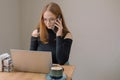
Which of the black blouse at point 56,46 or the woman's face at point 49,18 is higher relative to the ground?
the woman's face at point 49,18

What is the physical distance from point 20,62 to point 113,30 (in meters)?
1.73

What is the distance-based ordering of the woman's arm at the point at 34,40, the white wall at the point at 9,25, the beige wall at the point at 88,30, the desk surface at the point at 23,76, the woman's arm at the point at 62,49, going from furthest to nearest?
the beige wall at the point at 88,30, the white wall at the point at 9,25, the woman's arm at the point at 34,40, the woman's arm at the point at 62,49, the desk surface at the point at 23,76

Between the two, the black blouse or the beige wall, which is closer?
the black blouse

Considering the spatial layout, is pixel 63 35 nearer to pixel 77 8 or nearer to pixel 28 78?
pixel 28 78

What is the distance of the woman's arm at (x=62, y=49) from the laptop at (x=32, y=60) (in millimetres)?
344

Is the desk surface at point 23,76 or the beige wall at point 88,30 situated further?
the beige wall at point 88,30

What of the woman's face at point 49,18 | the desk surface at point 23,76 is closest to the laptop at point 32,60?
the desk surface at point 23,76

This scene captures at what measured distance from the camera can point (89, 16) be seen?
3.20 meters

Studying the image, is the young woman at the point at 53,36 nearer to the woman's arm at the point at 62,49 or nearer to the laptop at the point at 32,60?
the woman's arm at the point at 62,49

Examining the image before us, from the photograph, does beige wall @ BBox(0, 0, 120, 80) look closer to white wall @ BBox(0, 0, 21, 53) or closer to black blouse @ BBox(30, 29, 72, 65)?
white wall @ BBox(0, 0, 21, 53)

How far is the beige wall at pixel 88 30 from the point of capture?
3.16m

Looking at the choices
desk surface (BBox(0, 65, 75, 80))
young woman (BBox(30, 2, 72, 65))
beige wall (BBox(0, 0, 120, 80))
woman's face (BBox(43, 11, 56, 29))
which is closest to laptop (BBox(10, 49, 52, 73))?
desk surface (BBox(0, 65, 75, 80))

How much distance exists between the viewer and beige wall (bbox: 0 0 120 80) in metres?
3.16

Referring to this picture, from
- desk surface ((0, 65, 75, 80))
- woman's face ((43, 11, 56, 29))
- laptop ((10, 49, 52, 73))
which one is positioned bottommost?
desk surface ((0, 65, 75, 80))
